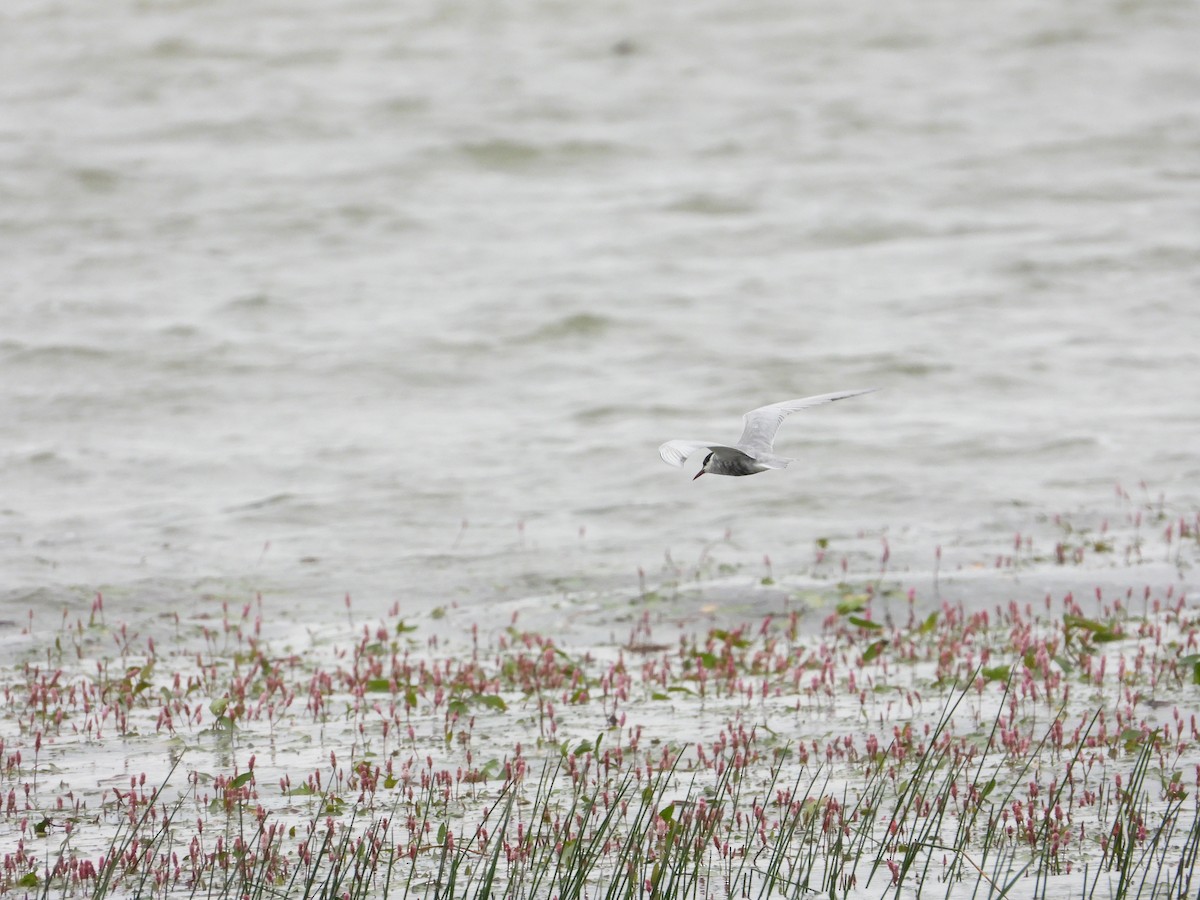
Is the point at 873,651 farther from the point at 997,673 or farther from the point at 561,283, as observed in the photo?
the point at 561,283

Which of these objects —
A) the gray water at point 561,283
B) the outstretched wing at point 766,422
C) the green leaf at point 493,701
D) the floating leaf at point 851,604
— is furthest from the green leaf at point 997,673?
the gray water at point 561,283

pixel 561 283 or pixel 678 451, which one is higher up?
pixel 678 451

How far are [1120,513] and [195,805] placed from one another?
8.13 m

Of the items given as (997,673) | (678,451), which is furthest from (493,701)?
(678,451)

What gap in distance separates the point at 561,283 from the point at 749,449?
665 inches

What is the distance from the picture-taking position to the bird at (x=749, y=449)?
15.3 ft

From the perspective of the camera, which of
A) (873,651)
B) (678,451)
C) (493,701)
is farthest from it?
(873,651)

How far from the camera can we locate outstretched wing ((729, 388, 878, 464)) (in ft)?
16.4

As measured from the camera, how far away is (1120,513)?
12008 millimetres

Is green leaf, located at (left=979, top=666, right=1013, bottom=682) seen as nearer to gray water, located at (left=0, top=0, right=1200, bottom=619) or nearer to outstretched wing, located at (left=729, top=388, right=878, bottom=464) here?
outstretched wing, located at (left=729, top=388, right=878, bottom=464)

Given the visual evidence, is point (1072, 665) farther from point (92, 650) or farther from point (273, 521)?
point (273, 521)

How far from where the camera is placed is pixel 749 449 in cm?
499

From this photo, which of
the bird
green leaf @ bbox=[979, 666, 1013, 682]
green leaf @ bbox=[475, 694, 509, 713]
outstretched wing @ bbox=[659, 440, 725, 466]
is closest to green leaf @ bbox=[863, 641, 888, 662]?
green leaf @ bbox=[979, 666, 1013, 682]

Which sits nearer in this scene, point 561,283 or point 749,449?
point 749,449
